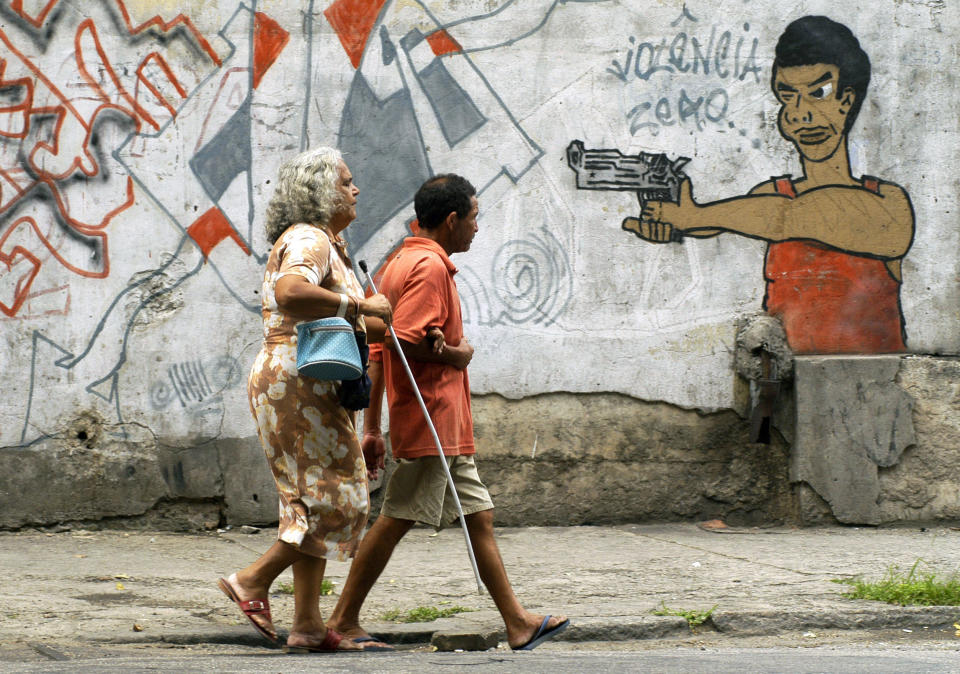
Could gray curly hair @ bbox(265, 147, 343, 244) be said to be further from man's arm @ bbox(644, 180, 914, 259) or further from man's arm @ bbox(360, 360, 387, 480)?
man's arm @ bbox(644, 180, 914, 259)

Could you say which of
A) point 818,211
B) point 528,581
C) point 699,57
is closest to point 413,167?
point 699,57

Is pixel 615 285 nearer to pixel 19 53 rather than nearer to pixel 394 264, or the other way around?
pixel 394 264

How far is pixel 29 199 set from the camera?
6.14 metres

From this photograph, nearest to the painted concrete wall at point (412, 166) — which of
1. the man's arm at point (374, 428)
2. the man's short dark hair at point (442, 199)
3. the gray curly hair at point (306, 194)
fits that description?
the man's short dark hair at point (442, 199)

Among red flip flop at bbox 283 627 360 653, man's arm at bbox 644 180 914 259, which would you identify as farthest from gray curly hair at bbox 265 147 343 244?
man's arm at bbox 644 180 914 259

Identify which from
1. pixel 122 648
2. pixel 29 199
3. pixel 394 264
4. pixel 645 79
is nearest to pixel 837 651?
pixel 394 264

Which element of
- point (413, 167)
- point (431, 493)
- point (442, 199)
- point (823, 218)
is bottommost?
point (431, 493)

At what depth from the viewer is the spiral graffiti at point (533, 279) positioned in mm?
6445

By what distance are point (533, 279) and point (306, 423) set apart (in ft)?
8.58

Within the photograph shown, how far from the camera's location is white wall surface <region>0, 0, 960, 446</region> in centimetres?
616

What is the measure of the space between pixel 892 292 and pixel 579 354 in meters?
1.71

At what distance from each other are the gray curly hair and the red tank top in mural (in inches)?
121

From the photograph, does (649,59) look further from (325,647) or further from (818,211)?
(325,647)

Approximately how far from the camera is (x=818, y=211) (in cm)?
653
